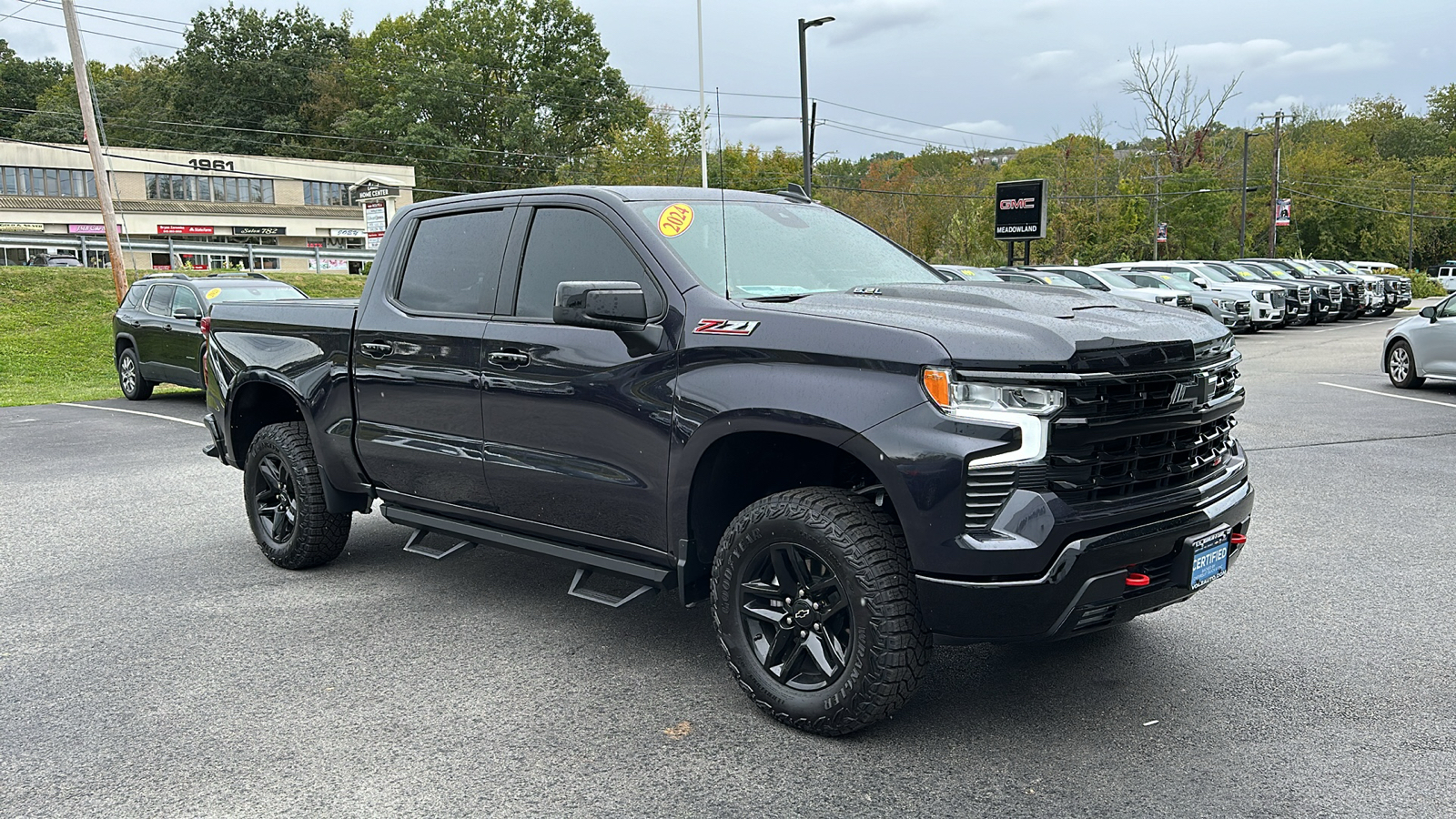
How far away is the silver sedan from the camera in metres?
13.7

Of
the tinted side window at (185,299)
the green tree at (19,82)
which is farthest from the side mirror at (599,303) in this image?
the green tree at (19,82)

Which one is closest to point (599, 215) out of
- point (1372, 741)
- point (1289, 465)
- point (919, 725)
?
point (919, 725)

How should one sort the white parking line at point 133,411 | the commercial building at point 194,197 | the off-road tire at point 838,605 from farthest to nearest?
the commercial building at point 194,197
the white parking line at point 133,411
the off-road tire at point 838,605

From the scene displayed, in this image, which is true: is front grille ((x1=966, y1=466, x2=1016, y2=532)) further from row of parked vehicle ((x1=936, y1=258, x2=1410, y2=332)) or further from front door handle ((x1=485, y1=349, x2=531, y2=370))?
row of parked vehicle ((x1=936, y1=258, x2=1410, y2=332))

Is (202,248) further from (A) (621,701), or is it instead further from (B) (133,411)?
(A) (621,701)

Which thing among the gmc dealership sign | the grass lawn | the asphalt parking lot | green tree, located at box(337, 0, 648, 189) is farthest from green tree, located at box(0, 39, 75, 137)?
the asphalt parking lot

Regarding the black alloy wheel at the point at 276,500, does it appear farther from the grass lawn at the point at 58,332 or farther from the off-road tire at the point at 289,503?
the grass lawn at the point at 58,332

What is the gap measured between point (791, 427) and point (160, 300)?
13.9 metres

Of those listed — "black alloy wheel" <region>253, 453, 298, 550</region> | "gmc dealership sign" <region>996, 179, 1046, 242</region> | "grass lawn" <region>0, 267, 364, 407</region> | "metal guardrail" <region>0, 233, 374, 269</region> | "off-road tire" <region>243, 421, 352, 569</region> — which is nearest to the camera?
"off-road tire" <region>243, 421, 352, 569</region>

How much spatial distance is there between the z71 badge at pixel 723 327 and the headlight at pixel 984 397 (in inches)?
28.2

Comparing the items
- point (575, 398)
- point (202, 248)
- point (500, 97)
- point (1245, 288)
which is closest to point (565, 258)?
point (575, 398)

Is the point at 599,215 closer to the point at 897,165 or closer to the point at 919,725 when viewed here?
the point at 919,725

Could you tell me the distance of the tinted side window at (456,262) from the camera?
4887 millimetres

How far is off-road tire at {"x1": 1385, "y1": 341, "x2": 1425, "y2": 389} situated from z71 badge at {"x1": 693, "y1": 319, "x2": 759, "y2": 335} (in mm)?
13562
